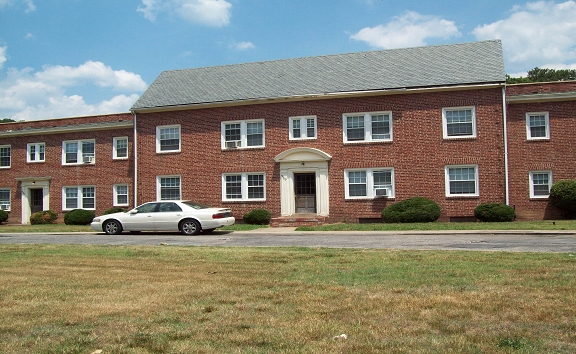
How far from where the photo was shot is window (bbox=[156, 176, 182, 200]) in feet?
94.0

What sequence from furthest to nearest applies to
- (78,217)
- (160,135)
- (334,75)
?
(78,217), (160,135), (334,75)

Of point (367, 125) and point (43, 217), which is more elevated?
point (367, 125)

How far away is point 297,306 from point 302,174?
20.9m

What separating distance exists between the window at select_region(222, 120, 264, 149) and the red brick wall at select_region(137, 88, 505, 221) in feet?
0.99

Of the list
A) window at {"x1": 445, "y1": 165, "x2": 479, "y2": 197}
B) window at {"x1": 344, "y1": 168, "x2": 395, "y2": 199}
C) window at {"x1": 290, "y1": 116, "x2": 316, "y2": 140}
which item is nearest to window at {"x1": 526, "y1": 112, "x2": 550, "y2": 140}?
window at {"x1": 445, "y1": 165, "x2": 479, "y2": 197}

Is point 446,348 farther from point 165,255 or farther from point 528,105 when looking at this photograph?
point 528,105

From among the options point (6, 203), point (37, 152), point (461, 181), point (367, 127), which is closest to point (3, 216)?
point (6, 203)

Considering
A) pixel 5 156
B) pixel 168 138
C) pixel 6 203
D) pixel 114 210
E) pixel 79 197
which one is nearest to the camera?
pixel 114 210

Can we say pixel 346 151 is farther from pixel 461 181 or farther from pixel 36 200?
pixel 36 200

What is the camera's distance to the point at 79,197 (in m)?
30.9

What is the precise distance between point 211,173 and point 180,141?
8.08ft

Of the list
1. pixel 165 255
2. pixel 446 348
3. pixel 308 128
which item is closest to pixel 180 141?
pixel 308 128

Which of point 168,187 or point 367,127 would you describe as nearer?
point 367,127

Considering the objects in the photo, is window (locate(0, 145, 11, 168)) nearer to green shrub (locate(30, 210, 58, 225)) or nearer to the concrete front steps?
green shrub (locate(30, 210, 58, 225))
